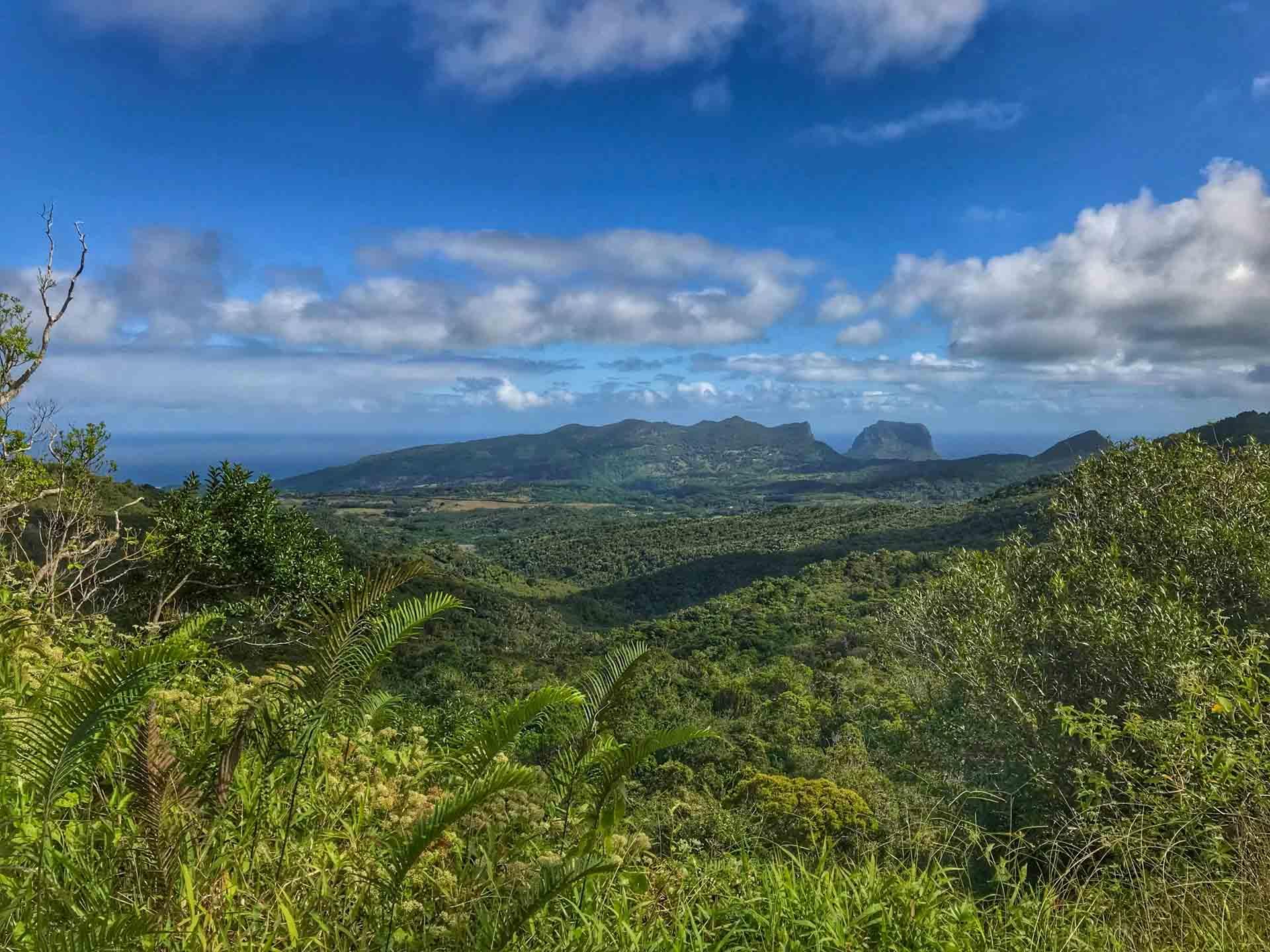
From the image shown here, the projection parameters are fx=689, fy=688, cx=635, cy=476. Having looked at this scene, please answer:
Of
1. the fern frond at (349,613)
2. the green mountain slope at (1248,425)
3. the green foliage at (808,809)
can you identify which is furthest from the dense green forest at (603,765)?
the green mountain slope at (1248,425)

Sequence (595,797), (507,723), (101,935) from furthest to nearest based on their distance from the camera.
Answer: (595,797) < (507,723) < (101,935)

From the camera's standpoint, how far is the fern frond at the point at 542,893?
2.11m

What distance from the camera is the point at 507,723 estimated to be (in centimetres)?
249

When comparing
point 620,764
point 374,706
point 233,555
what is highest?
point 374,706

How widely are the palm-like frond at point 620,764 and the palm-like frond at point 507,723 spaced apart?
0.86 ft

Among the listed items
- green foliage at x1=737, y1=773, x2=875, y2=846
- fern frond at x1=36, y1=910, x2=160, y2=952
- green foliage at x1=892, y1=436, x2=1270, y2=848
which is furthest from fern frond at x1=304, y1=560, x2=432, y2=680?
green foliage at x1=737, y1=773, x2=875, y2=846

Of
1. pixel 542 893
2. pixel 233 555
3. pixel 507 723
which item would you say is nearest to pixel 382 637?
pixel 507 723

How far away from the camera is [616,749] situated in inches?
111

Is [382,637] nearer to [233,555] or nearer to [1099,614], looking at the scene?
[1099,614]

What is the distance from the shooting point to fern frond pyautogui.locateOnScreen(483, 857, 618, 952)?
211 cm

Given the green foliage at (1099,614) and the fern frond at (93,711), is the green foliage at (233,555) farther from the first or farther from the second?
the fern frond at (93,711)

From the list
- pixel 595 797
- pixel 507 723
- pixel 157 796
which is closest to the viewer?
pixel 157 796

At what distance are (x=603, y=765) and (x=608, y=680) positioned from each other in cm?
33

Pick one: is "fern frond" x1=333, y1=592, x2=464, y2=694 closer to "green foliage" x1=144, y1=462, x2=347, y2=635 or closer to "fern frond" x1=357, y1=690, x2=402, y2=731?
"fern frond" x1=357, y1=690, x2=402, y2=731
